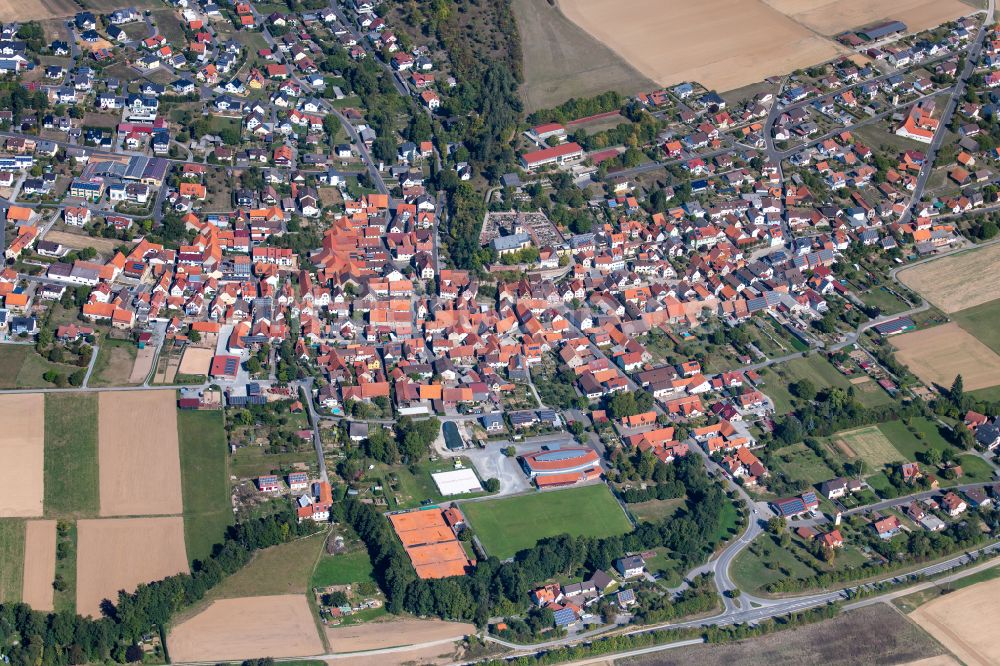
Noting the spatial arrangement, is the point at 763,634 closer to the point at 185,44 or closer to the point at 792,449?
the point at 792,449

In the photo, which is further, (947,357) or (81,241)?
(81,241)

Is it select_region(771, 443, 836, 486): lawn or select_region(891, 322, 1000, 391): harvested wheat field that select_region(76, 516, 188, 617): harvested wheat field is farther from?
select_region(891, 322, 1000, 391): harvested wheat field

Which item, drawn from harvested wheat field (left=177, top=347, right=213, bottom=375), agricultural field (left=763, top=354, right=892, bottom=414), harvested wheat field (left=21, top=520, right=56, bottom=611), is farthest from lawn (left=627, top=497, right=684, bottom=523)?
harvested wheat field (left=21, top=520, right=56, bottom=611)

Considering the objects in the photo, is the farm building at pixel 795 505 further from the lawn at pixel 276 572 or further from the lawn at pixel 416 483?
the lawn at pixel 276 572

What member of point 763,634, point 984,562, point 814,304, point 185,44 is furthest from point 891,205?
point 185,44

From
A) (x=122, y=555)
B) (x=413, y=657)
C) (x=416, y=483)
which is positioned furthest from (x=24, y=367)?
(x=413, y=657)

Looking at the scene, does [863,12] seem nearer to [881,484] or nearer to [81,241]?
[881,484]

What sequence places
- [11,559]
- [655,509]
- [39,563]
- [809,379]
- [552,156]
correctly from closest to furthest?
[39,563] → [11,559] → [655,509] → [809,379] → [552,156]
